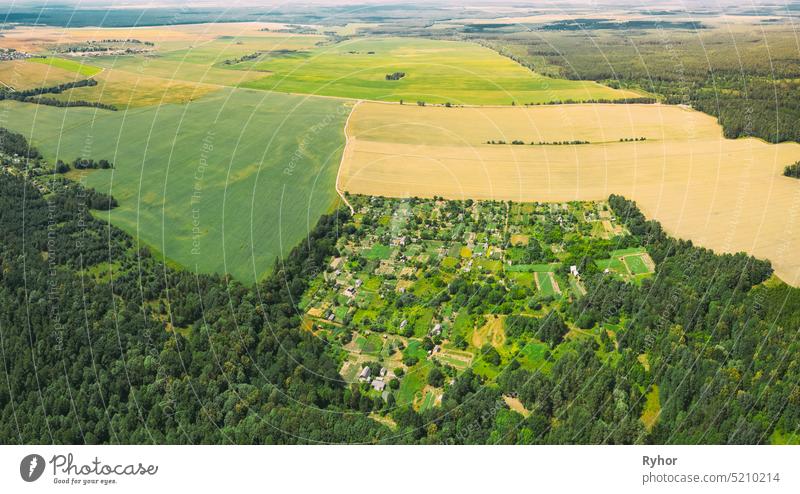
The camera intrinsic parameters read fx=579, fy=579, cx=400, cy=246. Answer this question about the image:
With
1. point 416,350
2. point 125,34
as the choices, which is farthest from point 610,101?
point 125,34

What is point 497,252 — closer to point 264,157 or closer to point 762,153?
point 264,157

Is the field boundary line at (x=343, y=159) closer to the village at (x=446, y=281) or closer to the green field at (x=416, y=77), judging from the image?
the village at (x=446, y=281)

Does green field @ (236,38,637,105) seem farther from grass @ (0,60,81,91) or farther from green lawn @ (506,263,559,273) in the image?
green lawn @ (506,263,559,273)

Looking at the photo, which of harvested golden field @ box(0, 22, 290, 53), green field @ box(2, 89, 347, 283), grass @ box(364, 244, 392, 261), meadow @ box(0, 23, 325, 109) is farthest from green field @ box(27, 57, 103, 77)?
grass @ box(364, 244, 392, 261)

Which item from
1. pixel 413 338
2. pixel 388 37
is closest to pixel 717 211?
pixel 413 338

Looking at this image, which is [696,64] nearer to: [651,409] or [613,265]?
[613,265]

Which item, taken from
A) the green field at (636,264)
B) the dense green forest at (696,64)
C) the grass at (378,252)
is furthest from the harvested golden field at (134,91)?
the green field at (636,264)
